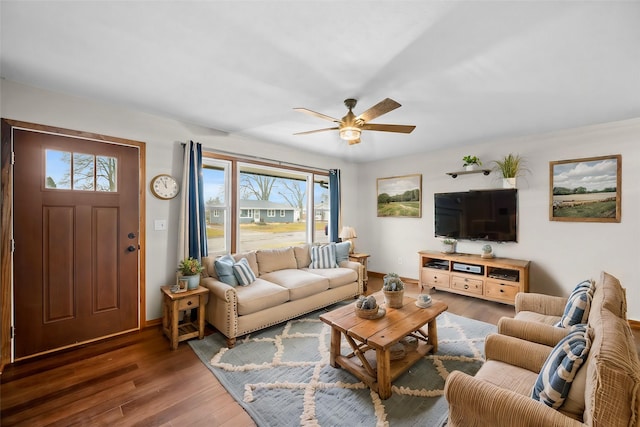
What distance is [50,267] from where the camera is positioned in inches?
99.0

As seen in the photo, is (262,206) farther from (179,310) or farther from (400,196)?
(400,196)

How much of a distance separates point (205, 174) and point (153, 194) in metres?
0.74

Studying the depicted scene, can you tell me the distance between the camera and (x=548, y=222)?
3734 millimetres

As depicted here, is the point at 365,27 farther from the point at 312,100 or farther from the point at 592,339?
the point at 592,339

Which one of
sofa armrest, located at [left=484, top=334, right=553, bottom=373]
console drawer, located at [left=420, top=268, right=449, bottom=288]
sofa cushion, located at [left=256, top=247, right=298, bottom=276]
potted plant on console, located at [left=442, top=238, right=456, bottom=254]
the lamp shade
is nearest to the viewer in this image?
sofa armrest, located at [left=484, top=334, right=553, bottom=373]

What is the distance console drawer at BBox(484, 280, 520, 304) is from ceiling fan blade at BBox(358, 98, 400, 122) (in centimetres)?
309

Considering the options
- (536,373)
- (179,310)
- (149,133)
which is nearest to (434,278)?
(536,373)

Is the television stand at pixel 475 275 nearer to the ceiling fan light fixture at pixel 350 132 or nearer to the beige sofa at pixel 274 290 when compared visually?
the beige sofa at pixel 274 290

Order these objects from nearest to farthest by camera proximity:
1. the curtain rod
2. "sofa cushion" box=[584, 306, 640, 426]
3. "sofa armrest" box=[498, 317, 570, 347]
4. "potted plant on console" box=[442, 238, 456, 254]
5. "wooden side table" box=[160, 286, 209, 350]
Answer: "sofa cushion" box=[584, 306, 640, 426], "sofa armrest" box=[498, 317, 570, 347], "wooden side table" box=[160, 286, 209, 350], the curtain rod, "potted plant on console" box=[442, 238, 456, 254]

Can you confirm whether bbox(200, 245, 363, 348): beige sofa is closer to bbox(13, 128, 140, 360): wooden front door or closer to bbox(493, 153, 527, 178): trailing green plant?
bbox(13, 128, 140, 360): wooden front door

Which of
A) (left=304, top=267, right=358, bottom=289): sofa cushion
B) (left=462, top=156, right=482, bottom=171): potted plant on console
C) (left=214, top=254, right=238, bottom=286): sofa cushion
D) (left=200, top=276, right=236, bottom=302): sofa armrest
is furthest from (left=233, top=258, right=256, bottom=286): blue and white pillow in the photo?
(left=462, top=156, right=482, bottom=171): potted plant on console

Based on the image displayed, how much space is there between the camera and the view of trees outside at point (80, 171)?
2547 millimetres

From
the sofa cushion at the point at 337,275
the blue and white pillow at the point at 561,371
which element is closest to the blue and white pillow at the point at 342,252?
the sofa cushion at the point at 337,275

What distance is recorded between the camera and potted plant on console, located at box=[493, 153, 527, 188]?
12.8 feet
